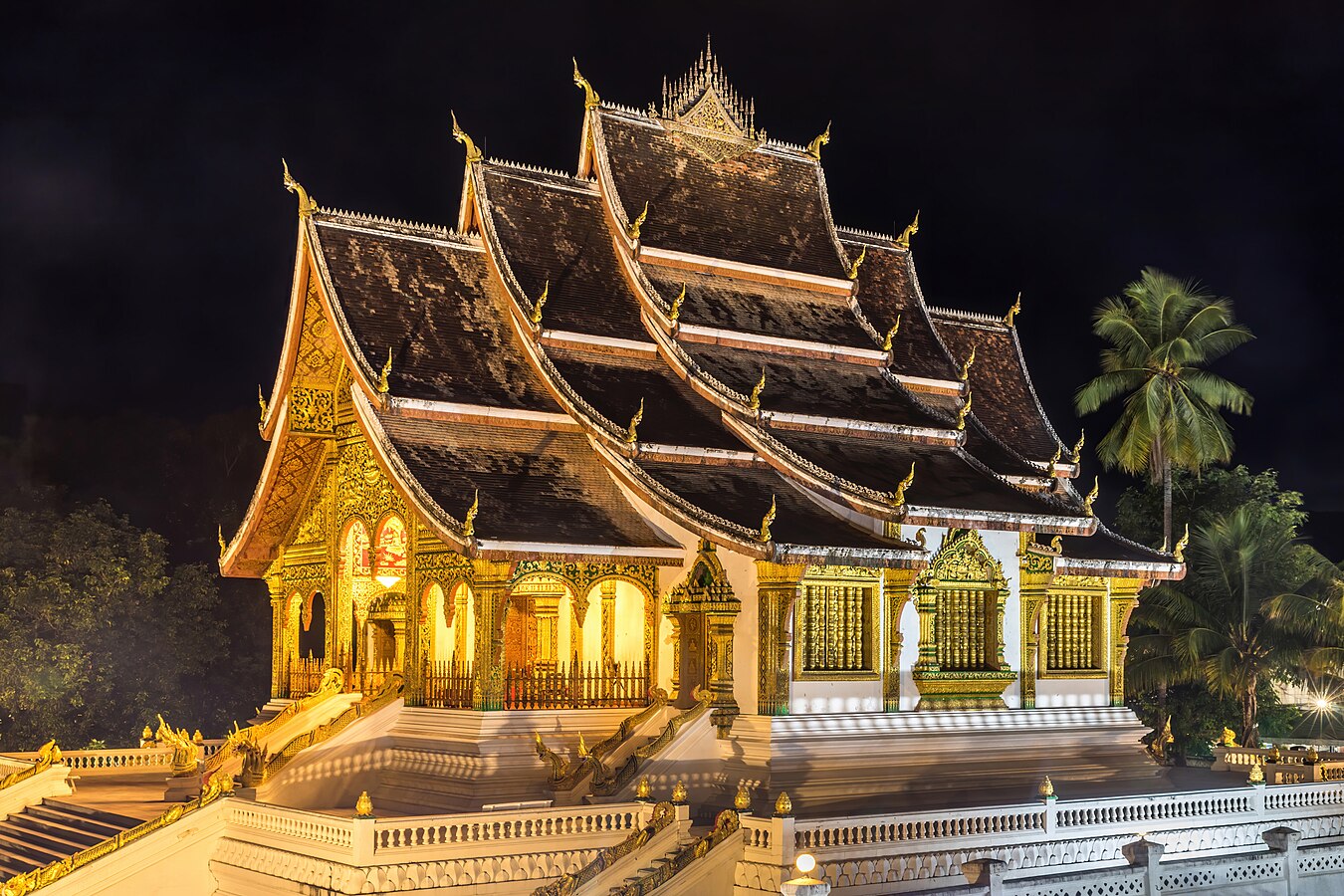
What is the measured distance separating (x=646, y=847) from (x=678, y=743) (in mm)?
2847

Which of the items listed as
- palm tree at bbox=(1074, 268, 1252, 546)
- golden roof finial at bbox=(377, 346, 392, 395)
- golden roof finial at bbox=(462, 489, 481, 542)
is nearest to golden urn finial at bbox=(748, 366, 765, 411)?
golden roof finial at bbox=(462, 489, 481, 542)

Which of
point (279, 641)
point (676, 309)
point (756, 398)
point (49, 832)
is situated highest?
point (676, 309)

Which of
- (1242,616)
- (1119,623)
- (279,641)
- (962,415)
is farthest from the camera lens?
(1242,616)

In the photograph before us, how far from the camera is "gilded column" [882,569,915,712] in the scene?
19.6 m

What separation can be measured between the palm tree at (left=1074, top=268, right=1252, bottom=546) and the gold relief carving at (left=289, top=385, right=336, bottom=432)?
17192 millimetres

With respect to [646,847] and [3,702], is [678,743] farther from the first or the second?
[3,702]

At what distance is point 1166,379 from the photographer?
32844 mm

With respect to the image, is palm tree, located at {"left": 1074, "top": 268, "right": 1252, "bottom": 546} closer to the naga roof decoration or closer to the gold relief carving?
the naga roof decoration

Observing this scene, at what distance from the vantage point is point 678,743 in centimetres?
1834

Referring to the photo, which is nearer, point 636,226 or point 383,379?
point 383,379

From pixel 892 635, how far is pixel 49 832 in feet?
33.8

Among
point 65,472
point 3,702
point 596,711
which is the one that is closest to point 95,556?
point 3,702

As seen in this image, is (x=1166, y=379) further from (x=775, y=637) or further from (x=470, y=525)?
(x=470, y=525)

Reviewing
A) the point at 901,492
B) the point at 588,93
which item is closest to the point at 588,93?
the point at 588,93
